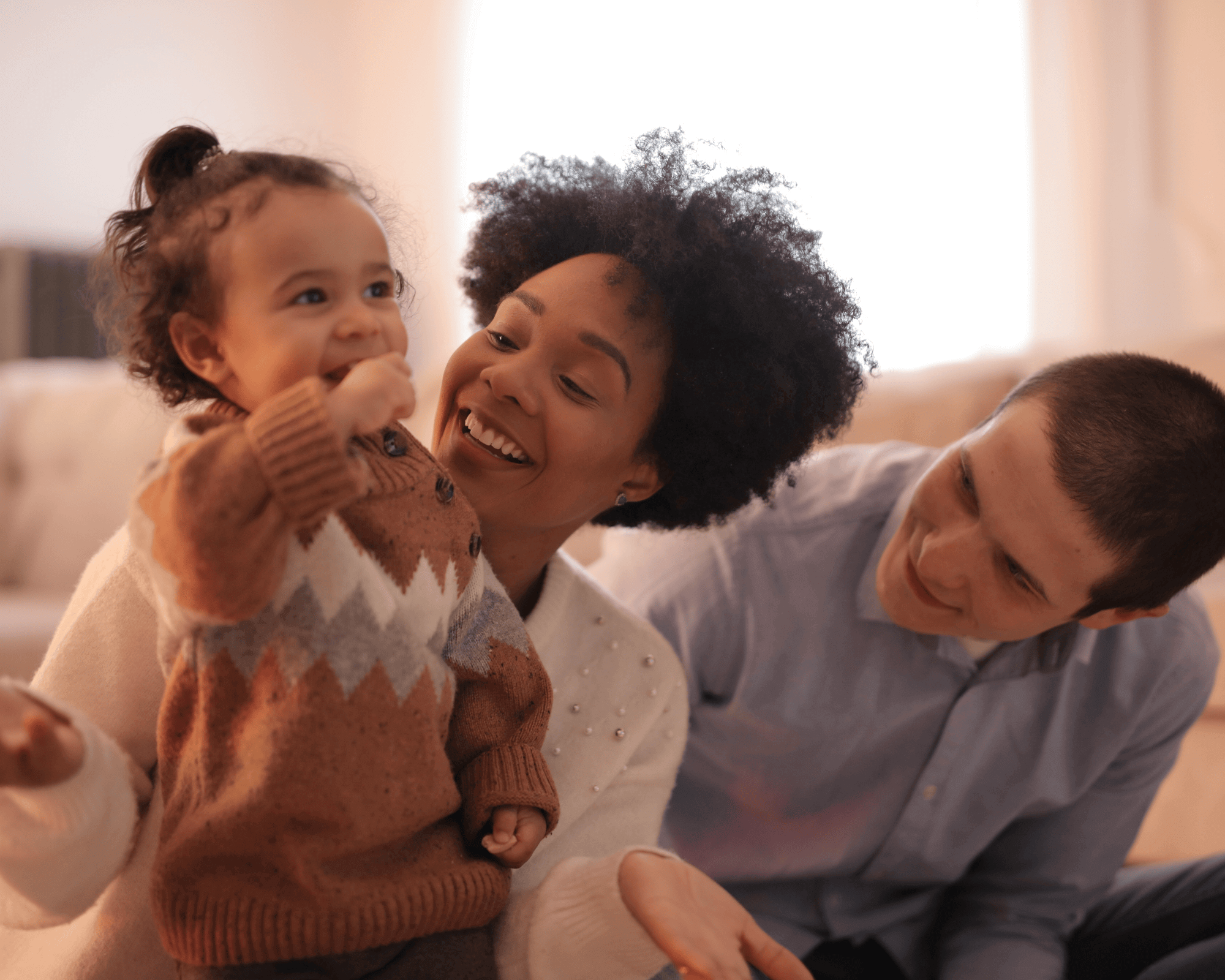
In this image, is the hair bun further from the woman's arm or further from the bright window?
the bright window

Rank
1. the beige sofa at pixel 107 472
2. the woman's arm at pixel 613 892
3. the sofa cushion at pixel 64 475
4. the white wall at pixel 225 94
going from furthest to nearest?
the white wall at pixel 225 94
the sofa cushion at pixel 64 475
the beige sofa at pixel 107 472
the woman's arm at pixel 613 892

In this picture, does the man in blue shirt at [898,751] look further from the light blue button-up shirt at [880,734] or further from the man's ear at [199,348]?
the man's ear at [199,348]

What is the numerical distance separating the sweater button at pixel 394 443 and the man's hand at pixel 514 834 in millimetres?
313

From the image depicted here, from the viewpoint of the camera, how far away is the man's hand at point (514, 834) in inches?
34.5

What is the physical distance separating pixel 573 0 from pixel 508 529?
3500mm

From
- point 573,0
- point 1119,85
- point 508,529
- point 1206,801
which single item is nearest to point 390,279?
point 508,529

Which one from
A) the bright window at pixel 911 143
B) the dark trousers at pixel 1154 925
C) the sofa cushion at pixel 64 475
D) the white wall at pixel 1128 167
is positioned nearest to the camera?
the dark trousers at pixel 1154 925

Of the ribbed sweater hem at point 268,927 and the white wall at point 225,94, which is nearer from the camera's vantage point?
the ribbed sweater hem at point 268,927

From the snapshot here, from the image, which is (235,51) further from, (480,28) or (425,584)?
(425,584)

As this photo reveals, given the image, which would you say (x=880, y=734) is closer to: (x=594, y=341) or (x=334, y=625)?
(x=594, y=341)

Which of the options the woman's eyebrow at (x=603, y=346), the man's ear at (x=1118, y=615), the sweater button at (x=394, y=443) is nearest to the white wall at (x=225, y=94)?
the woman's eyebrow at (x=603, y=346)

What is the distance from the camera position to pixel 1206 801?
79.5 inches

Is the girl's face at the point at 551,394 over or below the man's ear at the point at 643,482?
over

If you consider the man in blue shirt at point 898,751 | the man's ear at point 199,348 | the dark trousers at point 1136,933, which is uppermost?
the man's ear at point 199,348
